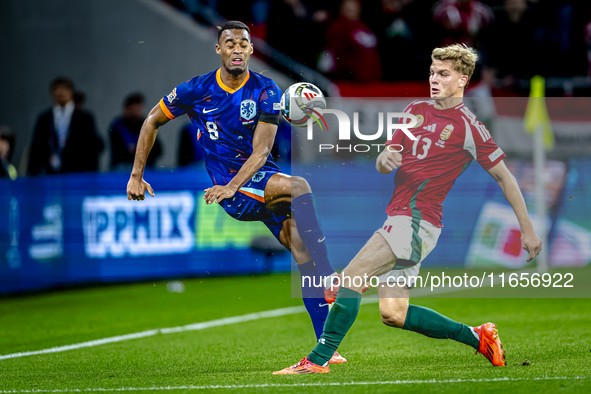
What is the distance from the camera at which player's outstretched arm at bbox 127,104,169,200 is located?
545cm

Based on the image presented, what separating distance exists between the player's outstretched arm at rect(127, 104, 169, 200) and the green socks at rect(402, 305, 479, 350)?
1.97 meters

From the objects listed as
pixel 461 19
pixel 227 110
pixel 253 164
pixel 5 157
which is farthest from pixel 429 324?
pixel 461 19

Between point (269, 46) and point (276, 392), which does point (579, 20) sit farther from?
point (276, 392)

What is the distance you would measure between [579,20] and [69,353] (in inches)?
394

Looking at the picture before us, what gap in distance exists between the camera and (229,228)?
10312mm

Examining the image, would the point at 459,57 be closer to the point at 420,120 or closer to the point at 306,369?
the point at 420,120

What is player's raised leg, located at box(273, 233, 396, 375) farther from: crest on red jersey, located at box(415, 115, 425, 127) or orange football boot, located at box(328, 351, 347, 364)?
crest on red jersey, located at box(415, 115, 425, 127)

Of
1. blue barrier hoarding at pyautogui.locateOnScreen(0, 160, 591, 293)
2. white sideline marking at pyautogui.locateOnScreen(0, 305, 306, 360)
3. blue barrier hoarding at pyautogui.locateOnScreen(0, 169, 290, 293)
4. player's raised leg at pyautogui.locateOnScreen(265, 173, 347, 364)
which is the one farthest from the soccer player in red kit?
blue barrier hoarding at pyautogui.locateOnScreen(0, 169, 290, 293)

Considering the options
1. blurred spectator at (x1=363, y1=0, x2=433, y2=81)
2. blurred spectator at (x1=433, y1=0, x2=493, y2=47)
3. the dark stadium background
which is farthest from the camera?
blurred spectator at (x1=433, y1=0, x2=493, y2=47)

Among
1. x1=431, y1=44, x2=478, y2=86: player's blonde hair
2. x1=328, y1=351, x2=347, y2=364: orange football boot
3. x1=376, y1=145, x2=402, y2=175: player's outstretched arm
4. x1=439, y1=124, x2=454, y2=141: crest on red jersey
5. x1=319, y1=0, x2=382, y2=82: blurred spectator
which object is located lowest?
x1=328, y1=351, x2=347, y2=364: orange football boot

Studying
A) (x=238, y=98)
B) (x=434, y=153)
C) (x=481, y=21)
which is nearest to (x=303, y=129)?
(x=238, y=98)

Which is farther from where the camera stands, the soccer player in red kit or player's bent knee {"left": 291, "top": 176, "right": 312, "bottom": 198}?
player's bent knee {"left": 291, "top": 176, "right": 312, "bottom": 198}

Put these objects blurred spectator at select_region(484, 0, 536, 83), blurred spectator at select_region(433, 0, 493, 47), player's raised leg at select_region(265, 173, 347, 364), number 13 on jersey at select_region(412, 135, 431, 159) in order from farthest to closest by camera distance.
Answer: blurred spectator at select_region(484, 0, 536, 83) < blurred spectator at select_region(433, 0, 493, 47) < player's raised leg at select_region(265, 173, 347, 364) < number 13 on jersey at select_region(412, 135, 431, 159)

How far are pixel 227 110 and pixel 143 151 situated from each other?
668mm
